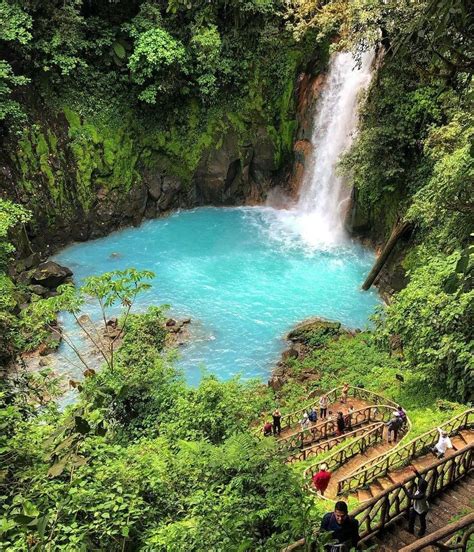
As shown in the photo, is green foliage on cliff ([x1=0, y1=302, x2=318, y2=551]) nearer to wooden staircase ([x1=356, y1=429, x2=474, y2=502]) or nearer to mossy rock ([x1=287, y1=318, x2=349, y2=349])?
wooden staircase ([x1=356, y1=429, x2=474, y2=502])

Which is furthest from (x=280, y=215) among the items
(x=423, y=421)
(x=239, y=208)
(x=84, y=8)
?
(x=423, y=421)

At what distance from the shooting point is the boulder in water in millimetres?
19859

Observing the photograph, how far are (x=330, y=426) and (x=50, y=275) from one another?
12.2m

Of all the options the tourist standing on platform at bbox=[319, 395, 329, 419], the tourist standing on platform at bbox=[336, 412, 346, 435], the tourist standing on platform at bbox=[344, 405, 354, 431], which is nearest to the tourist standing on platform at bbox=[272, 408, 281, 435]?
the tourist standing on platform at bbox=[319, 395, 329, 419]

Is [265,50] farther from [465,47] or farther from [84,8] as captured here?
[465,47]

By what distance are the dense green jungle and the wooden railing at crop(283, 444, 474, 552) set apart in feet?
2.87

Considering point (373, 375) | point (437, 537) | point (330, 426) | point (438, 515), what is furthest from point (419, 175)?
point (437, 537)

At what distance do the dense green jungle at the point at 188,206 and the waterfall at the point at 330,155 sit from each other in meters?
1.12

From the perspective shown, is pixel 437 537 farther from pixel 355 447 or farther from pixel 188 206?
pixel 188 206

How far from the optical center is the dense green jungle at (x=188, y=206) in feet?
20.9

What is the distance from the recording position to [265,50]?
79.8 feet

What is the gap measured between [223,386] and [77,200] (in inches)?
607

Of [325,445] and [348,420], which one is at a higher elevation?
[348,420]

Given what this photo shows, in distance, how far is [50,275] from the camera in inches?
786
